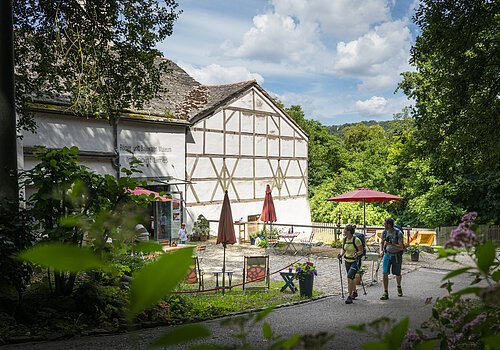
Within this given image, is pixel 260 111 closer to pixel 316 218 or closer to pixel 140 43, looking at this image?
pixel 316 218

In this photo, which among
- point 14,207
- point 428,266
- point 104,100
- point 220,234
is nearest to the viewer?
point 14,207

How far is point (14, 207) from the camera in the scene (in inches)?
268

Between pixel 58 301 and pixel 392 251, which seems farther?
pixel 392 251

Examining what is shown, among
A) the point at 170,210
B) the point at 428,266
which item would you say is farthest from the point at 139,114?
the point at 428,266

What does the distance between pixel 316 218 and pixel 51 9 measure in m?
21.3

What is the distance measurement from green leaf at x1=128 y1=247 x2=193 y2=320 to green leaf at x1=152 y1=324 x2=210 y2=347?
58mm

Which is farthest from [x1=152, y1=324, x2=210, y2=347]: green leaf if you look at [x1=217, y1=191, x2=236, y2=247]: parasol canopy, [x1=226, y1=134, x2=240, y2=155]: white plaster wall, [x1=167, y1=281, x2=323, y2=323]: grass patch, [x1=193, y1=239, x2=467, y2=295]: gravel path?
Result: [x1=226, y1=134, x2=240, y2=155]: white plaster wall

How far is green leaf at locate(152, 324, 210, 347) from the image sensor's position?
1.81ft

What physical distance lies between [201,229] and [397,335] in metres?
19.7

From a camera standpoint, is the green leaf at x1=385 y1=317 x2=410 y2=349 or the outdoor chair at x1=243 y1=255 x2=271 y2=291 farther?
the outdoor chair at x1=243 y1=255 x2=271 y2=291

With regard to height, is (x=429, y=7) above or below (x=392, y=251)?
above

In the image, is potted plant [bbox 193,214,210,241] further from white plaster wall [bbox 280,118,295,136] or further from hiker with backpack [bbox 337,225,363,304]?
hiker with backpack [bbox 337,225,363,304]

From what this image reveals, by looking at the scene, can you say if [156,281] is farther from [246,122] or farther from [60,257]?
[246,122]

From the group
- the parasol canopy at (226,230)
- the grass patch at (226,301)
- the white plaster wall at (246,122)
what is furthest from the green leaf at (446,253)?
the white plaster wall at (246,122)
